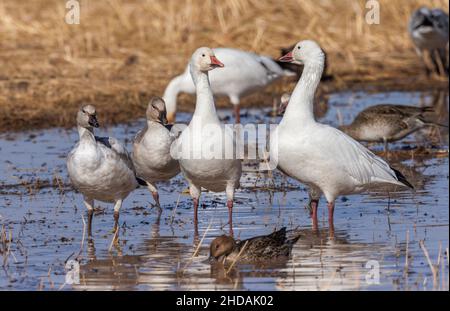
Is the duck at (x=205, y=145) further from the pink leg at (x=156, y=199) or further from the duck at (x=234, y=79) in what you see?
the duck at (x=234, y=79)

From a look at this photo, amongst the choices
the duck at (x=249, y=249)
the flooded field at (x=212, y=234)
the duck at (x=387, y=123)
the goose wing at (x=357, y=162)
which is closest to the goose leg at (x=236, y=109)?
the duck at (x=387, y=123)

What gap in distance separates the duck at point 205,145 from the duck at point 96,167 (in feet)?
1.60

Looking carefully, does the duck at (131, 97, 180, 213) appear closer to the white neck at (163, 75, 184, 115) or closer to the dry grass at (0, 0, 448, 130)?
the dry grass at (0, 0, 448, 130)

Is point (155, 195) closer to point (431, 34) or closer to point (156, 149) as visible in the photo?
point (156, 149)

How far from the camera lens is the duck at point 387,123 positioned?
38.3 feet

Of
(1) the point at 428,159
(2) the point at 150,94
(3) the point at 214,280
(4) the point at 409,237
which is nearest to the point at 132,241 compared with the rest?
(3) the point at 214,280

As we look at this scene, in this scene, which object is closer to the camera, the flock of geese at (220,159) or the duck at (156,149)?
the flock of geese at (220,159)

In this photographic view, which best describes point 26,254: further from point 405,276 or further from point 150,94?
point 150,94

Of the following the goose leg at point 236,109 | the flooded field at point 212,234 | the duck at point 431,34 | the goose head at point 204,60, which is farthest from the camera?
the duck at point 431,34

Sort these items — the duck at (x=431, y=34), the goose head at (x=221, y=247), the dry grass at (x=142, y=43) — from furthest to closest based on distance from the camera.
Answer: the duck at (x=431, y=34)
the dry grass at (x=142, y=43)
the goose head at (x=221, y=247)

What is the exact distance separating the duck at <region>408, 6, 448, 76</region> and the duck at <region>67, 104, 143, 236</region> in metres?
9.60

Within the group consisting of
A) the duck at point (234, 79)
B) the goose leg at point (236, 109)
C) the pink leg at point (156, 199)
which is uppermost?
the duck at point (234, 79)

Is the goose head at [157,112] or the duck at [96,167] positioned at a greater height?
the goose head at [157,112]

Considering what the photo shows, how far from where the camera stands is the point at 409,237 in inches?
310
